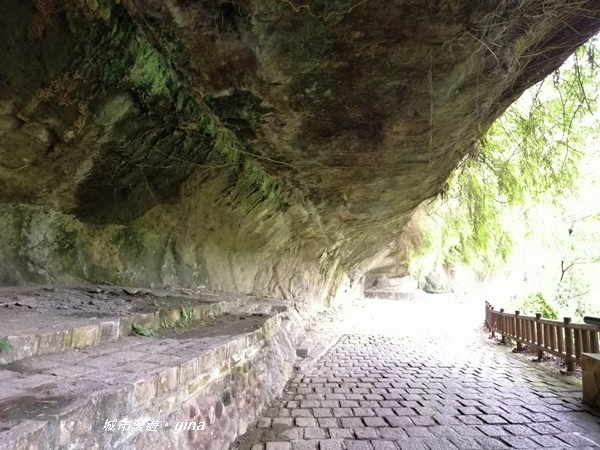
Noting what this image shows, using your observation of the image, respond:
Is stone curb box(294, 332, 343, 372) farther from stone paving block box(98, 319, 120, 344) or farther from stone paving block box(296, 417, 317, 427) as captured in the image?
stone paving block box(98, 319, 120, 344)

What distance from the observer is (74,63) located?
8.16 ft

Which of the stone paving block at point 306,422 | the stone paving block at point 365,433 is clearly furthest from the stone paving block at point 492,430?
the stone paving block at point 306,422

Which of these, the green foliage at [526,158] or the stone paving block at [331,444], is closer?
the stone paving block at [331,444]

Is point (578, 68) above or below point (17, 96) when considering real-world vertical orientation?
above

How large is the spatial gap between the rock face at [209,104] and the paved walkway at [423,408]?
2.29 metres

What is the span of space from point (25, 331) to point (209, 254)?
356 centimetres

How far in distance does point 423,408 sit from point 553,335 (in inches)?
131

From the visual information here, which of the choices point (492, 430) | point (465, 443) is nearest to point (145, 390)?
point (465, 443)

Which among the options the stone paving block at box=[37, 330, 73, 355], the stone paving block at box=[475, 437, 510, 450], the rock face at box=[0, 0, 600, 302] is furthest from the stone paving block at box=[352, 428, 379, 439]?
the rock face at box=[0, 0, 600, 302]

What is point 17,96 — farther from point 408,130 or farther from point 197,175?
point 408,130

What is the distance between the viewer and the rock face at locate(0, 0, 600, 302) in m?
2.50

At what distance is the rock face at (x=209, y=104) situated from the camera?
250 centimetres

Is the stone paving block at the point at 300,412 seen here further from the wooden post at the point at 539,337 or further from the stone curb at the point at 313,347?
the wooden post at the point at 539,337

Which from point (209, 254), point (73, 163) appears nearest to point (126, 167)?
A: point (73, 163)
